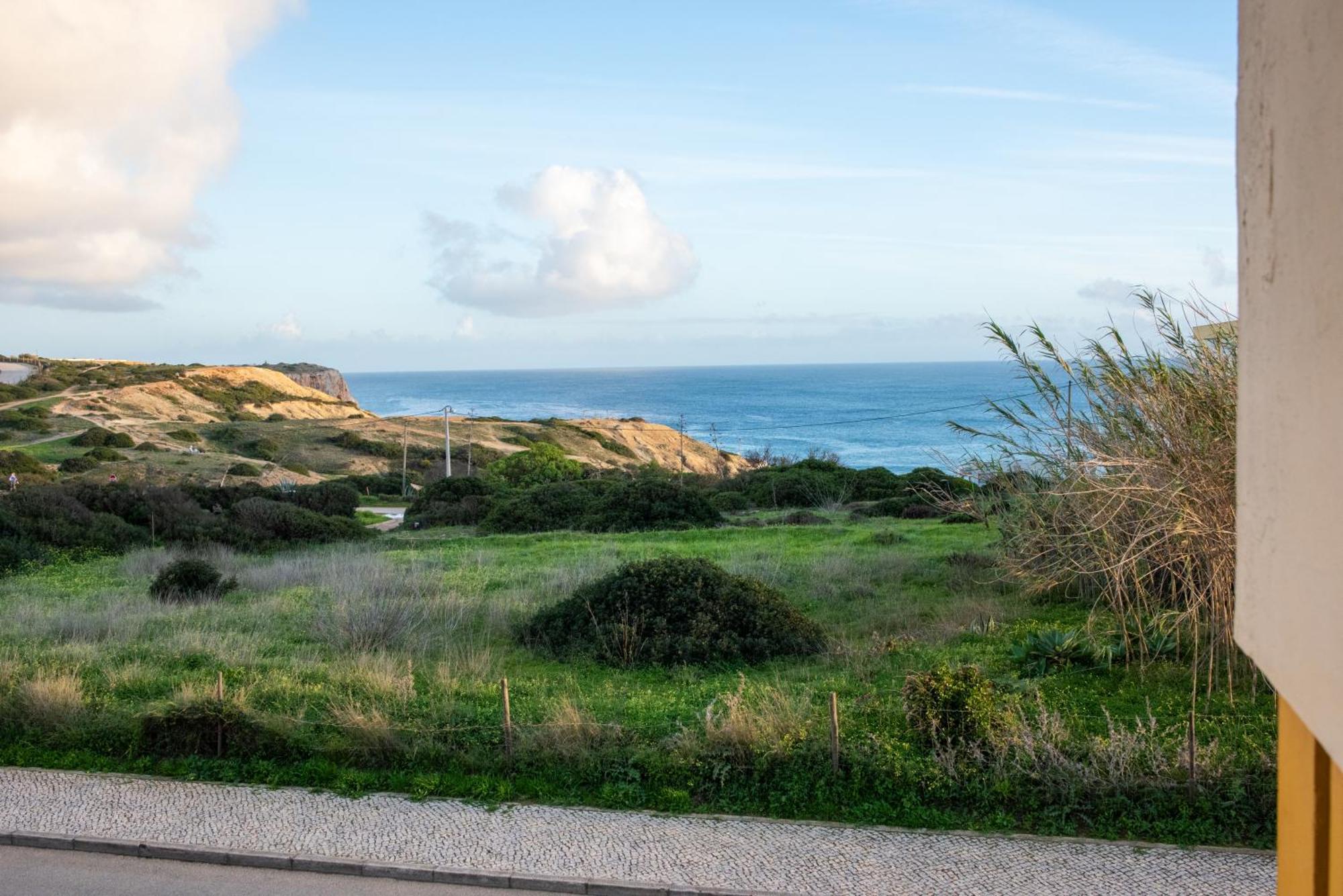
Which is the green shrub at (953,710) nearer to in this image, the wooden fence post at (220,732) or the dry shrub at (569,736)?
the dry shrub at (569,736)

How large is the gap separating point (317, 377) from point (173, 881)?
106 meters

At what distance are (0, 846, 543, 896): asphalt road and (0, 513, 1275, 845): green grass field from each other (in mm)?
1230

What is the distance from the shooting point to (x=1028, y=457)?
1254 cm

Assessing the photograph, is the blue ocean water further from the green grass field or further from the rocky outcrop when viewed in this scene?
the rocky outcrop

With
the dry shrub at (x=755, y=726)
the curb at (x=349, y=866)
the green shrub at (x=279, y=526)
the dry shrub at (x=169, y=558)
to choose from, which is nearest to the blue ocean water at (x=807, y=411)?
the dry shrub at (x=755, y=726)

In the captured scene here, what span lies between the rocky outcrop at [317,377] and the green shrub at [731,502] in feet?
260

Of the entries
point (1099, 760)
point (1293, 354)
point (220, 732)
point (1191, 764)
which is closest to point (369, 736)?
point (220, 732)

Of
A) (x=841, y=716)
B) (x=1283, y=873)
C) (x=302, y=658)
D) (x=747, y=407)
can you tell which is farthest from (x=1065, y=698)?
(x=747, y=407)

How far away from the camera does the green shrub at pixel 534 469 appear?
37.8m

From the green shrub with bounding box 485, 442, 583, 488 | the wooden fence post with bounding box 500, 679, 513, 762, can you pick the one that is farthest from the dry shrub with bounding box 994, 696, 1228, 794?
the green shrub with bounding box 485, 442, 583, 488

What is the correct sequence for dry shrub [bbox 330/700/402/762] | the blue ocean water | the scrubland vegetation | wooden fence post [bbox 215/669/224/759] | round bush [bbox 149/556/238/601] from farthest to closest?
1. the blue ocean water
2. round bush [bbox 149/556/238/601]
3. wooden fence post [bbox 215/669/224/759]
4. dry shrub [bbox 330/700/402/762]
5. the scrubland vegetation

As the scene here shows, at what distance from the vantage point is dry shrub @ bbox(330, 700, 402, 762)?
8.19 meters

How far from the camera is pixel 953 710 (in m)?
7.80

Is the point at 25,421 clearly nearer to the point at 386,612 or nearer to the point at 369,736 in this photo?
the point at 386,612
